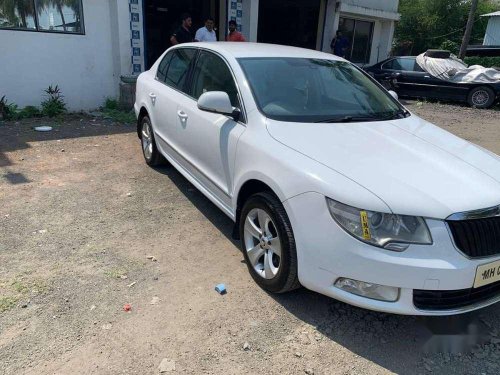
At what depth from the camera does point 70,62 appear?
347 inches

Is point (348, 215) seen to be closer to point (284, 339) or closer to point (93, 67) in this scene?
point (284, 339)

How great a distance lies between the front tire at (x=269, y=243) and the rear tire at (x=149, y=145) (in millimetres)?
2456

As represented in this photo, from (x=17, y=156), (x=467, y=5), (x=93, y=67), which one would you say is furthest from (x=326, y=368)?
(x=467, y=5)

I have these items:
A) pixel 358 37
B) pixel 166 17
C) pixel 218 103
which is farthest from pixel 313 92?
pixel 358 37

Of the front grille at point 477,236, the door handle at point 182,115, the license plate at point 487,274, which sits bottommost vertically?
the license plate at point 487,274

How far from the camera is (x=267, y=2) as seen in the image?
1477 centimetres

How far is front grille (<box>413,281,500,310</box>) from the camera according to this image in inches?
94.0

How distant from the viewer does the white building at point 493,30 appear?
3017cm

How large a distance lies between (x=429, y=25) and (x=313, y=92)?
94.7 feet

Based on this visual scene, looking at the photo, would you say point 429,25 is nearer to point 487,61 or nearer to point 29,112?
point 487,61

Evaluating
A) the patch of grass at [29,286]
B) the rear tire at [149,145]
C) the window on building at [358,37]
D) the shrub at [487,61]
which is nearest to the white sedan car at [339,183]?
the rear tire at [149,145]

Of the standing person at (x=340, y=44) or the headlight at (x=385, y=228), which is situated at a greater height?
the standing person at (x=340, y=44)

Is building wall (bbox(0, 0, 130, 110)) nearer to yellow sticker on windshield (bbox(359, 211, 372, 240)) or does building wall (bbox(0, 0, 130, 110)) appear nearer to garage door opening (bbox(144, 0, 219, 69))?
garage door opening (bbox(144, 0, 219, 69))

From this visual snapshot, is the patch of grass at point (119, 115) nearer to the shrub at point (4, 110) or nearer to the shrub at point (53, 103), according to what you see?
the shrub at point (53, 103)
